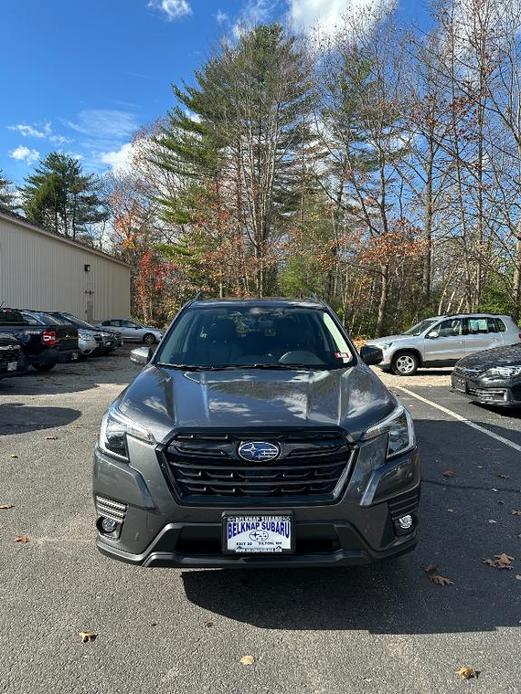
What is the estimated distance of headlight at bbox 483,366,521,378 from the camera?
314 inches

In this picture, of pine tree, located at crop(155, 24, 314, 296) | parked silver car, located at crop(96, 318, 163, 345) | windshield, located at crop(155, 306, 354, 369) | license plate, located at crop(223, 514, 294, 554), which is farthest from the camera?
parked silver car, located at crop(96, 318, 163, 345)

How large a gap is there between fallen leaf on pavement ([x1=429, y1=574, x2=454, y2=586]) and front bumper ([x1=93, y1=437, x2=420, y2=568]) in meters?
0.55

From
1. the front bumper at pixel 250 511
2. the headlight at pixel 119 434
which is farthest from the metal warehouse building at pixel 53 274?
the front bumper at pixel 250 511

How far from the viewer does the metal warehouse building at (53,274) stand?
844 inches

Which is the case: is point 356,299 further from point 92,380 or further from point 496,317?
point 92,380

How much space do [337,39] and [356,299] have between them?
12.7 metres

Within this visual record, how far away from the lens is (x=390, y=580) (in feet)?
10.8

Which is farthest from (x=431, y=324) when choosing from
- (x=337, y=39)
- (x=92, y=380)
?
(x=337, y=39)

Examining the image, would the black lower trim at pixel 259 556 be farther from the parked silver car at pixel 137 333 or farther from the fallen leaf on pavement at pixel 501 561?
the parked silver car at pixel 137 333

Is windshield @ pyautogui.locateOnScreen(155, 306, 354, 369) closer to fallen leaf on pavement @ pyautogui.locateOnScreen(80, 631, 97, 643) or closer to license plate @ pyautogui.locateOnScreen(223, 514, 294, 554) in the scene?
license plate @ pyautogui.locateOnScreen(223, 514, 294, 554)

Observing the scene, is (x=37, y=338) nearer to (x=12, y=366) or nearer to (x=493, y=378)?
(x=12, y=366)

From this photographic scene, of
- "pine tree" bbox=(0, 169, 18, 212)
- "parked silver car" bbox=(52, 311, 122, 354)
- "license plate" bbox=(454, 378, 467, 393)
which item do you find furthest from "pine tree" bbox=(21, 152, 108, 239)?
"license plate" bbox=(454, 378, 467, 393)

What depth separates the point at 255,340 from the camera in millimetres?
4461

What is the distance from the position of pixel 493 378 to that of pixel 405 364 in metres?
6.00
